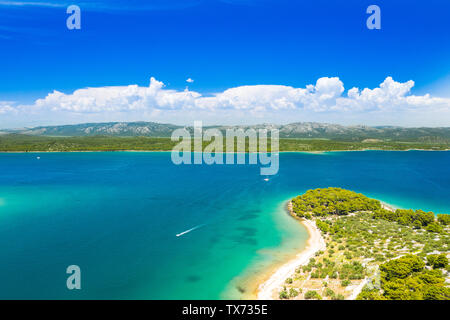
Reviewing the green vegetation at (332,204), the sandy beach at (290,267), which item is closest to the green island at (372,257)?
the green vegetation at (332,204)

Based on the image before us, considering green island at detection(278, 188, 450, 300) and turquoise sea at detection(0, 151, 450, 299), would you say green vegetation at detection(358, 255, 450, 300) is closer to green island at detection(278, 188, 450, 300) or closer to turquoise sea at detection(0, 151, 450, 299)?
green island at detection(278, 188, 450, 300)

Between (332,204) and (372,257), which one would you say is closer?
(372,257)

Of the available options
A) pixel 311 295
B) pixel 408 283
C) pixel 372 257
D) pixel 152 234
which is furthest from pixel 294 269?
pixel 152 234

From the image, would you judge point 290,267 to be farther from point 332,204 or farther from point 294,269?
point 332,204

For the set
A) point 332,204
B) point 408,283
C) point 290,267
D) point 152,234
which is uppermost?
point 408,283
